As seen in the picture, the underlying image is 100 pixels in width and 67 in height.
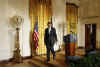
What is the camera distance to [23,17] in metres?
4.21

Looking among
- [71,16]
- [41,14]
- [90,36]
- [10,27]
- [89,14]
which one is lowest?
[90,36]

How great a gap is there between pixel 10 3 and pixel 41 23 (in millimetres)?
1612

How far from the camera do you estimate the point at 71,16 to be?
6.47 m

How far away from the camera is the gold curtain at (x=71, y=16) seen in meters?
6.31

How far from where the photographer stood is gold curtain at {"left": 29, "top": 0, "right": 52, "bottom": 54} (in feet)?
14.6

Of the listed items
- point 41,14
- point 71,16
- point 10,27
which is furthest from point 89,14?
point 10,27

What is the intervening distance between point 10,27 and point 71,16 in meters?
3.95

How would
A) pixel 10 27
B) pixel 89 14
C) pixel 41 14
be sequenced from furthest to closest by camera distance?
pixel 89 14, pixel 41 14, pixel 10 27

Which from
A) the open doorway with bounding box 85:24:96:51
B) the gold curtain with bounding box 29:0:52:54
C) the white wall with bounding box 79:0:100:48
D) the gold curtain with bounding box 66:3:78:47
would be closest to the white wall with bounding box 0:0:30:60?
the gold curtain with bounding box 29:0:52:54

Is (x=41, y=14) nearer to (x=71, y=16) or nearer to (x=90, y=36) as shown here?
(x=71, y=16)

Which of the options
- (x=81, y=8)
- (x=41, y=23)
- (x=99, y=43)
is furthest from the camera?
(x=81, y=8)

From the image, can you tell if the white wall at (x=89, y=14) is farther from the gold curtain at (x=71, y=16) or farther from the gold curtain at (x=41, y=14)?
the gold curtain at (x=41, y=14)

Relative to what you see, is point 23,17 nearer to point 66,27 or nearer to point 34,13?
point 34,13

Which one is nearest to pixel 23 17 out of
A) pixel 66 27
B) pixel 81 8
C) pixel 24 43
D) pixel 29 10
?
pixel 29 10
